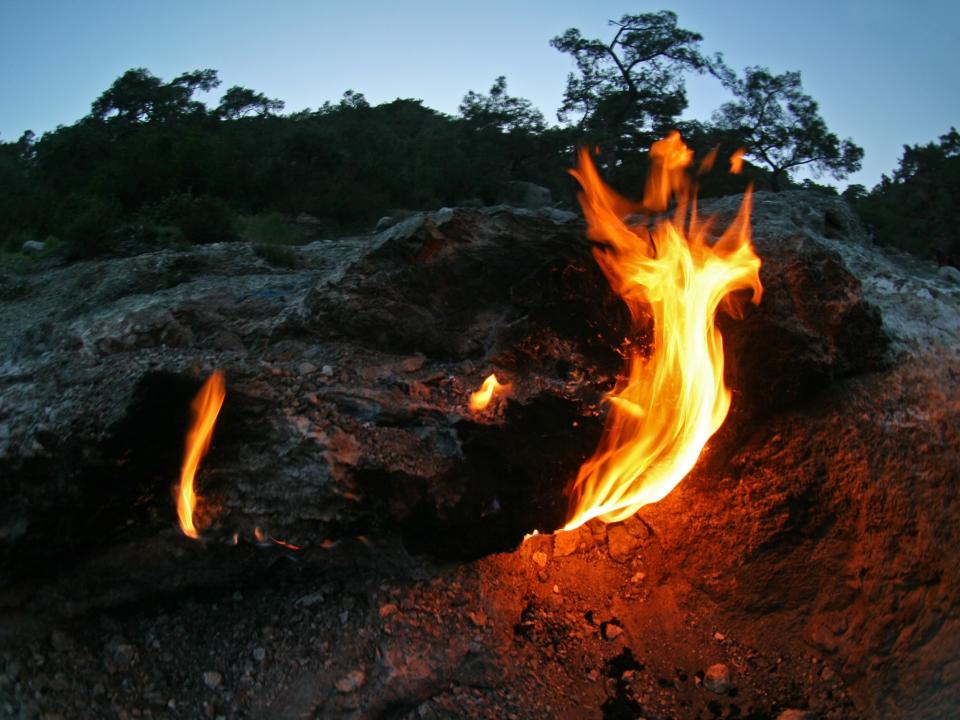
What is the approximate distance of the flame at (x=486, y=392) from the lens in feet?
10.6

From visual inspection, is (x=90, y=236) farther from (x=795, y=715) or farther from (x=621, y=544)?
(x=795, y=715)

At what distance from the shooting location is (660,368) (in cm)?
347

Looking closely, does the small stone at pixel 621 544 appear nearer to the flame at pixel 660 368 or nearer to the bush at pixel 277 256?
the flame at pixel 660 368

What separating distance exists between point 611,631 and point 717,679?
0.49m

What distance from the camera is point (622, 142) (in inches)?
648

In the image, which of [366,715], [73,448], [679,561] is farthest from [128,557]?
[679,561]

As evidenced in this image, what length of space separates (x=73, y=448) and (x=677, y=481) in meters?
2.58

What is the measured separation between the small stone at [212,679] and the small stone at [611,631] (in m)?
1.67

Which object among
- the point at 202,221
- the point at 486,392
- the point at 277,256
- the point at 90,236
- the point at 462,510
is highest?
the point at 202,221

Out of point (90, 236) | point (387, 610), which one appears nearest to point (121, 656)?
point (387, 610)

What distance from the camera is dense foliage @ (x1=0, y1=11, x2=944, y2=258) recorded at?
40.0 feet

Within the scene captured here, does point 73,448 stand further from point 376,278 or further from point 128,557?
point 376,278

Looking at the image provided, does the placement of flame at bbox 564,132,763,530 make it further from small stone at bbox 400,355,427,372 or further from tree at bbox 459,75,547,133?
tree at bbox 459,75,547,133

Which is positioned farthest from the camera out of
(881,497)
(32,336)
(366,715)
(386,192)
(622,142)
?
(622,142)
